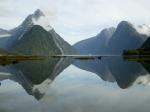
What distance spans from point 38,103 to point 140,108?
1156 centimetres

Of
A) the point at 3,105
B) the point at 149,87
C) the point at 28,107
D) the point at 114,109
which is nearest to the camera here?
the point at 114,109

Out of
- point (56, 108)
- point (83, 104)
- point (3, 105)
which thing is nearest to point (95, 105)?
point (83, 104)

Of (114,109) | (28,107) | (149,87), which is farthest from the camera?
(149,87)

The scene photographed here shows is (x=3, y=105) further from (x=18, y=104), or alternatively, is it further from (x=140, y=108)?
(x=140, y=108)

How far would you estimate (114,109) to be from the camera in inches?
1337

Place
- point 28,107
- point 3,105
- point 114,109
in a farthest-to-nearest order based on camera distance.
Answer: point 3,105 < point 28,107 < point 114,109

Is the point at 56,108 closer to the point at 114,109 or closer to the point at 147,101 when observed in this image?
the point at 114,109

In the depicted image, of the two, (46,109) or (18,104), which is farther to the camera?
(18,104)

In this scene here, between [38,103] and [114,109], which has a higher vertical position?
[114,109]

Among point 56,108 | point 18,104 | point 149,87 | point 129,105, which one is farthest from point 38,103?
point 149,87

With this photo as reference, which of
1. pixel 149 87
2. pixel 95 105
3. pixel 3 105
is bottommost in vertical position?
pixel 149 87

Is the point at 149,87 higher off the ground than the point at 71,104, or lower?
lower

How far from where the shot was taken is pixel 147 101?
4084 centimetres

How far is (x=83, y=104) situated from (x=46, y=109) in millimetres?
5081
